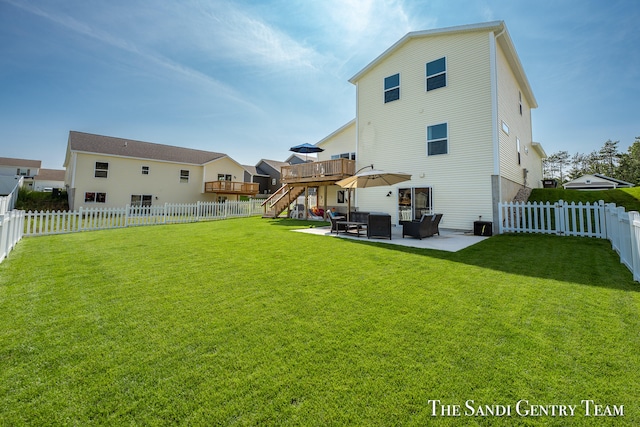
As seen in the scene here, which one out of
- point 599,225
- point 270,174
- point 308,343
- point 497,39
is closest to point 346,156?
point 497,39

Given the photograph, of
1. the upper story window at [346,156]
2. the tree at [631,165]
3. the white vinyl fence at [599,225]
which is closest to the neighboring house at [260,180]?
the upper story window at [346,156]

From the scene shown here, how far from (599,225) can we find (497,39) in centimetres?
870

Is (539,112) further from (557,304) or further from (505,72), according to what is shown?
(557,304)

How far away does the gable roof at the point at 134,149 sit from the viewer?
875 inches

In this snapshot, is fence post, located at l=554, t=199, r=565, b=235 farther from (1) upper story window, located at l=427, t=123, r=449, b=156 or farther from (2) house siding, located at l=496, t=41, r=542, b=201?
(1) upper story window, located at l=427, t=123, r=449, b=156

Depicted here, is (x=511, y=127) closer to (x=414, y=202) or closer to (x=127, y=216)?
(x=414, y=202)

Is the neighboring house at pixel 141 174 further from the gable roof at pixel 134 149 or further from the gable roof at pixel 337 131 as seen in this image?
the gable roof at pixel 337 131

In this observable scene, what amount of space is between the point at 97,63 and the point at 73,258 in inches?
513

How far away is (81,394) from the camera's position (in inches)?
75.0

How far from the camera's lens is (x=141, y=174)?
24.5 m

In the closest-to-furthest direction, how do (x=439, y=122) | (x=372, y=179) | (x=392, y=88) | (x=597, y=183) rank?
(x=372, y=179) < (x=439, y=122) < (x=392, y=88) < (x=597, y=183)

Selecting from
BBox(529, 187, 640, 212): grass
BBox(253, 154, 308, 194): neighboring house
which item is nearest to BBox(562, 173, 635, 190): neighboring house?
BBox(529, 187, 640, 212): grass

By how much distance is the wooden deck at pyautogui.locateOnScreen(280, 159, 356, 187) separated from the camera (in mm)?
15128

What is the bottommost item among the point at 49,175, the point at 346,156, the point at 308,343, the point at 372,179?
the point at 308,343
